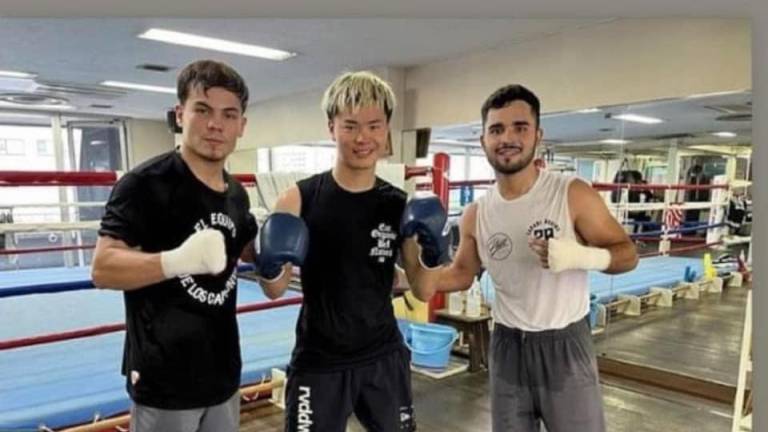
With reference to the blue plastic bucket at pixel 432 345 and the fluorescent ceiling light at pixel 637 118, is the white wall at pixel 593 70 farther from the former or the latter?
the blue plastic bucket at pixel 432 345

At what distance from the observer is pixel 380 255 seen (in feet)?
3.75

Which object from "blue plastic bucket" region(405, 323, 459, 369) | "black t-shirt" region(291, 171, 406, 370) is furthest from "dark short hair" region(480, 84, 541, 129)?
"blue plastic bucket" region(405, 323, 459, 369)

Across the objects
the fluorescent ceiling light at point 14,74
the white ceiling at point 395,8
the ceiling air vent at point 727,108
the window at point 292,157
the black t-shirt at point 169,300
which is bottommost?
the black t-shirt at point 169,300

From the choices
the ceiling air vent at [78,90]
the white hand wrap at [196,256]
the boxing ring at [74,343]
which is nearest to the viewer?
the white hand wrap at [196,256]

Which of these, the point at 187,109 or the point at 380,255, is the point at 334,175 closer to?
the point at 380,255

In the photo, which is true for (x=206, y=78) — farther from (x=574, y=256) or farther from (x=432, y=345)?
(x=432, y=345)

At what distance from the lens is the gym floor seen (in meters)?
2.29

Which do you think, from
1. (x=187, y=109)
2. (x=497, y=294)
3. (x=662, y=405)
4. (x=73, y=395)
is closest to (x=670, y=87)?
(x=662, y=405)

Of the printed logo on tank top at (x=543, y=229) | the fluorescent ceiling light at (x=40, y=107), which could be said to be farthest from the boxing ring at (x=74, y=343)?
the fluorescent ceiling light at (x=40, y=107)

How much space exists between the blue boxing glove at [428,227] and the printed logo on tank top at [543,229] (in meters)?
0.21

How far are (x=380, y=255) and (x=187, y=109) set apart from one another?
0.49 meters

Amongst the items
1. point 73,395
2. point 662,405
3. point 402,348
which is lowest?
point 662,405

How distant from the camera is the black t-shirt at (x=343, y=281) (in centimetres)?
109

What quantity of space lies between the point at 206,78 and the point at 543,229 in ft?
2.67
